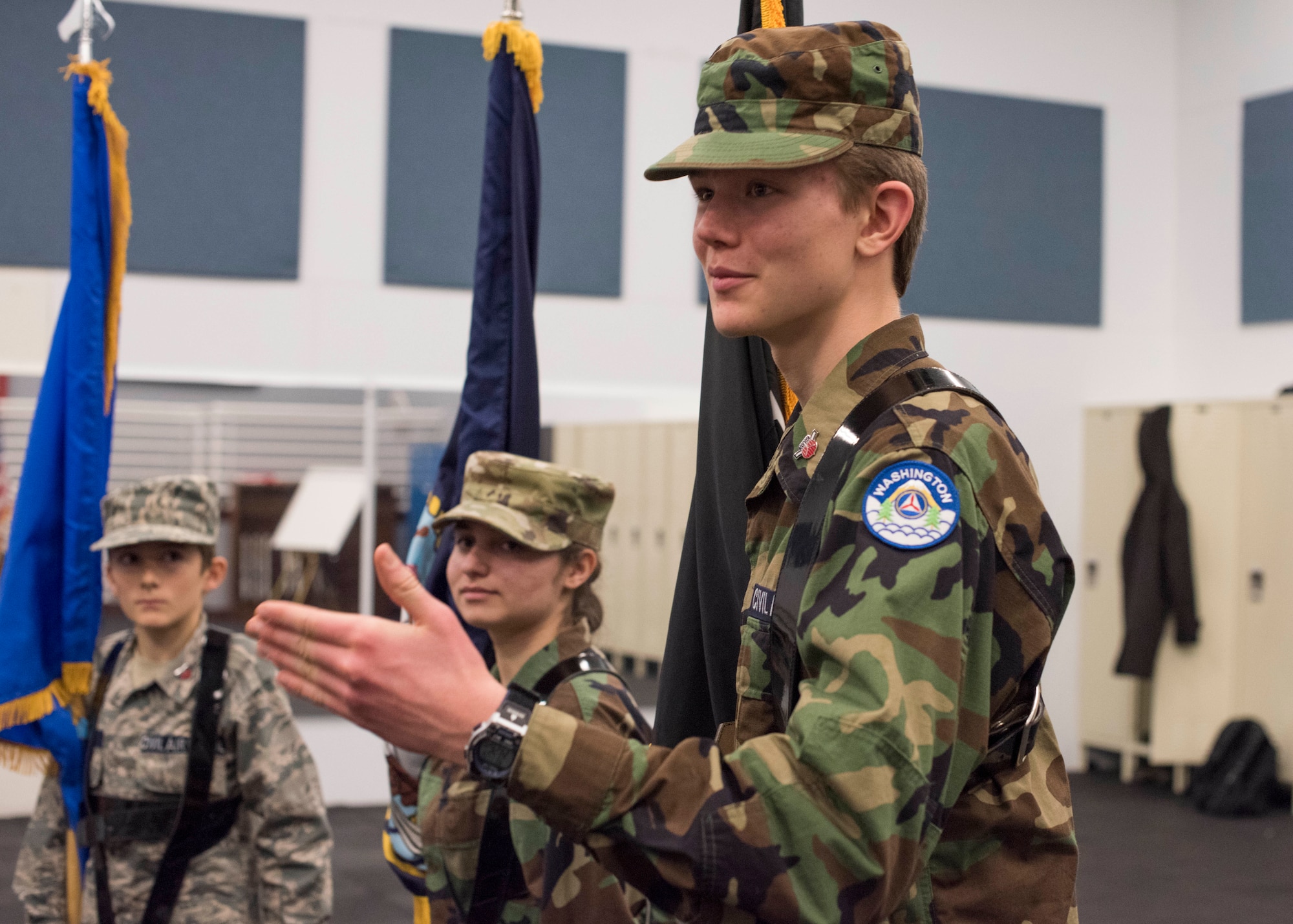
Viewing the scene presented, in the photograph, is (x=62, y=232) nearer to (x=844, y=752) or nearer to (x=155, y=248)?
(x=155, y=248)

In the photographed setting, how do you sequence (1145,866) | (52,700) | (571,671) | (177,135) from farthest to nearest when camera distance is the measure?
(177,135)
(1145,866)
(52,700)
(571,671)

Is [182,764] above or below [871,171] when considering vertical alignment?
below

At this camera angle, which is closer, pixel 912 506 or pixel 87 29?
pixel 912 506

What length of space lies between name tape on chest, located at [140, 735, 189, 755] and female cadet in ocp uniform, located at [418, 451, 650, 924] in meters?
0.58

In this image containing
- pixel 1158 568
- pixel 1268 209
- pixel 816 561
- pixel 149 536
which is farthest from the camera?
pixel 1268 209

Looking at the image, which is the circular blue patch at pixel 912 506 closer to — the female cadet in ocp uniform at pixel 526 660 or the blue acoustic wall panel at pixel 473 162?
the female cadet in ocp uniform at pixel 526 660

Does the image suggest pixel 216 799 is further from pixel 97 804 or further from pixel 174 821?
pixel 97 804

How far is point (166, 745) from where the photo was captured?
243 cm

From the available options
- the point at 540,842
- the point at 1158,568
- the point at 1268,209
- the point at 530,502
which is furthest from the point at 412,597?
the point at 1268,209

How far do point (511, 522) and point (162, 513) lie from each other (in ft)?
2.98

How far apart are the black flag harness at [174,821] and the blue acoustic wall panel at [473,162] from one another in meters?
3.53

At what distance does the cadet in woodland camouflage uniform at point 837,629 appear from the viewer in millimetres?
736

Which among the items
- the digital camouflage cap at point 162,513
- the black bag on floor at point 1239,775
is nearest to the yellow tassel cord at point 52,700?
the digital camouflage cap at point 162,513

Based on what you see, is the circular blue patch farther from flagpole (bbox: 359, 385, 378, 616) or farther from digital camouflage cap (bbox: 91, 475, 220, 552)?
flagpole (bbox: 359, 385, 378, 616)
